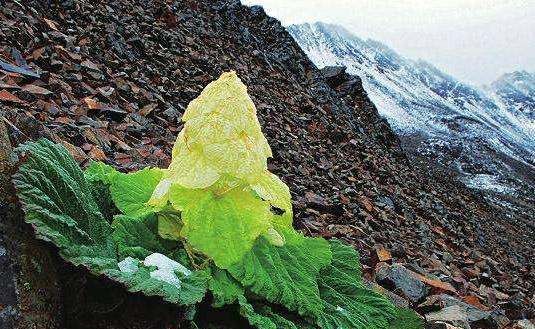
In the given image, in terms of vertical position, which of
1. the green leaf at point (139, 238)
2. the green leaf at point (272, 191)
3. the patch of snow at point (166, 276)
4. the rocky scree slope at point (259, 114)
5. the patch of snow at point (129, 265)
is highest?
the green leaf at point (272, 191)

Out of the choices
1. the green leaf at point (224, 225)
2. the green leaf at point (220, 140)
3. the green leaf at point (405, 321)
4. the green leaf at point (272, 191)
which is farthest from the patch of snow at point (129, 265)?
the green leaf at point (405, 321)

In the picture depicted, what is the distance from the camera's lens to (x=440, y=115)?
2707 inches

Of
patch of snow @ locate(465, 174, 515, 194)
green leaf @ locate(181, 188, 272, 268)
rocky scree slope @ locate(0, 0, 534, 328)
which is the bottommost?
patch of snow @ locate(465, 174, 515, 194)

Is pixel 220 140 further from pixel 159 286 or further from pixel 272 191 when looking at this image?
pixel 159 286

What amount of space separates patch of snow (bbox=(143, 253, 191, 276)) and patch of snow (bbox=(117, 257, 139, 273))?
6 cm

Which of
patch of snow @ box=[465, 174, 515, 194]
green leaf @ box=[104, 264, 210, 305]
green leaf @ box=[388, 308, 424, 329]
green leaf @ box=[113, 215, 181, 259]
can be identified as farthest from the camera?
patch of snow @ box=[465, 174, 515, 194]

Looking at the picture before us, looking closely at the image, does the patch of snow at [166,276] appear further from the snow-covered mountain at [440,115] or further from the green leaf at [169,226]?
the snow-covered mountain at [440,115]

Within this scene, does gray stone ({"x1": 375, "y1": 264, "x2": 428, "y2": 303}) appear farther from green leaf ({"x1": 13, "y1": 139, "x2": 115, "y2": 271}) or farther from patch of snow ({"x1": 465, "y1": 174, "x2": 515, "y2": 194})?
patch of snow ({"x1": 465, "y1": 174, "x2": 515, "y2": 194})

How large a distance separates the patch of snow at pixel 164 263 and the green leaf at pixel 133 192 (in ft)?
0.98

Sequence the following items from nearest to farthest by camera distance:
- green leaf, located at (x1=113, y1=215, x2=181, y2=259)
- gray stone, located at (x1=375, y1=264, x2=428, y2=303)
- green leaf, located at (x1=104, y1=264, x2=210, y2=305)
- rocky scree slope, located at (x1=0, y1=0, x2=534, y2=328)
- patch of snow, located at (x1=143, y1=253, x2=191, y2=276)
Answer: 1. green leaf, located at (x1=104, y1=264, x2=210, y2=305)
2. patch of snow, located at (x1=143, y1=253, x2=191, y2=276)
3. green leaf, located at (x1=113, y1=215, x2=181, y2=259)
4. gray stone, located at (x1=375, y1=264, x2=428, y2=303)
5. rocky scree slope, located at (x1=0, y1=0, x2=534, y2=328)

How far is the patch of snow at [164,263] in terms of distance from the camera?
2064mm

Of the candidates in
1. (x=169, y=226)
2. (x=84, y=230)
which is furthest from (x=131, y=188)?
(x=84, y=230)

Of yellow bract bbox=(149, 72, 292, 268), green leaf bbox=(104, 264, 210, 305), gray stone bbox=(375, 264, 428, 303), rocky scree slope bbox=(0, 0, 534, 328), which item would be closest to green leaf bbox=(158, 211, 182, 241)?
yellow bract bbox=(149, 72, 292, 268)

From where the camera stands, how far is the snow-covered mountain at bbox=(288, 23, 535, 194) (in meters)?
48.4
